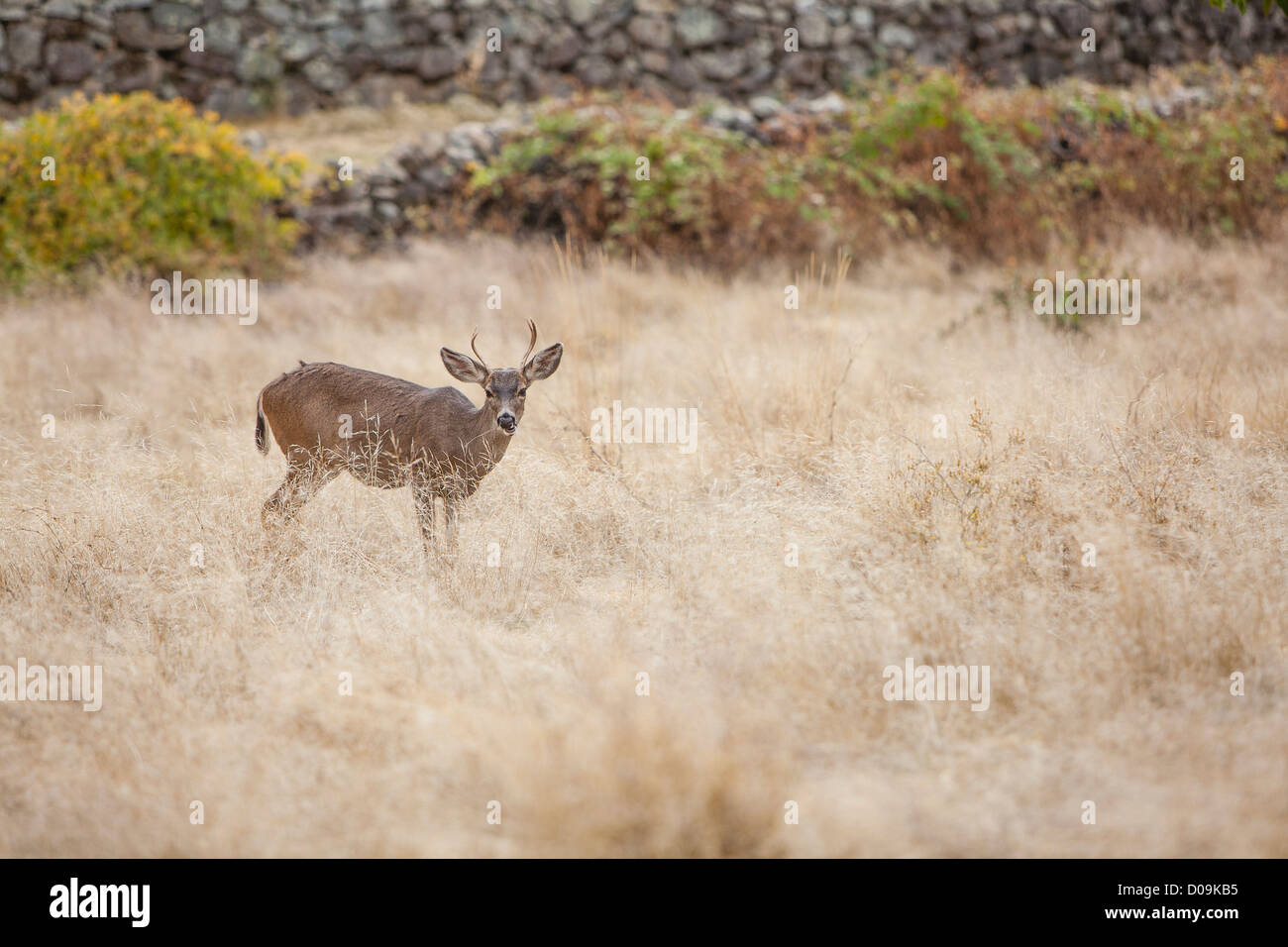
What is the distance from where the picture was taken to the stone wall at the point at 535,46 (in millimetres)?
14602

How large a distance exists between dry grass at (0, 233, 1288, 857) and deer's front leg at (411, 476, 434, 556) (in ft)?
0.68

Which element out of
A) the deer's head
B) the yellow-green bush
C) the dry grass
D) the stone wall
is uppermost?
the stone wall

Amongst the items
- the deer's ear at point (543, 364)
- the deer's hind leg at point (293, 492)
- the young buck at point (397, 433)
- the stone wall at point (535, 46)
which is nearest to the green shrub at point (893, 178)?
the stone wall at point (535, 46)

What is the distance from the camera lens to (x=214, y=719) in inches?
141

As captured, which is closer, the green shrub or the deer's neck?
the deer's neck

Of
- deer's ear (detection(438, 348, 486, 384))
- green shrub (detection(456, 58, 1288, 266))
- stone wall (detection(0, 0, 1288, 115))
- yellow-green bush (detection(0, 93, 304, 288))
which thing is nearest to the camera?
deer's ear (detection(438, 348, 486, 384))

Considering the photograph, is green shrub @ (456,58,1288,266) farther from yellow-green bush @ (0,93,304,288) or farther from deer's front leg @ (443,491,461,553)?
deer's front leg @ (443,491,461,553)

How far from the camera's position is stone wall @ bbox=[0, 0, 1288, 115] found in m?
14.6

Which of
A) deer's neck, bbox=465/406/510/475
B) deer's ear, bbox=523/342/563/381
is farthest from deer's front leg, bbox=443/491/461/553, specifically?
deer's ear, bbox=523/342/563/381

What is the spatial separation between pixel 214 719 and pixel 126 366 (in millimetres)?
4892

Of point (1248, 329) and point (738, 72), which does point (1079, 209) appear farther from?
point (738, 72)

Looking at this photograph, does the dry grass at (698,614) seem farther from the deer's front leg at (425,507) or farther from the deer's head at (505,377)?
the deer's head at (505,377)

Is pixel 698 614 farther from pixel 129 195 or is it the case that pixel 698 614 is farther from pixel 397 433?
pixel 129 195
